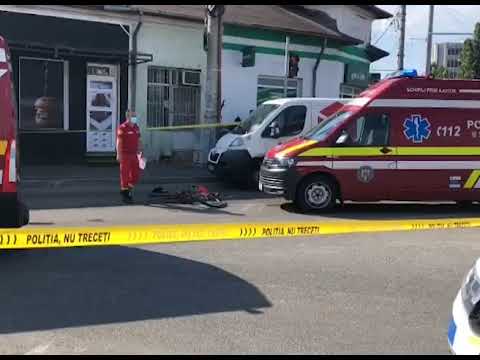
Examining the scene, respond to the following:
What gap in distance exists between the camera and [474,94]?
34.8ft

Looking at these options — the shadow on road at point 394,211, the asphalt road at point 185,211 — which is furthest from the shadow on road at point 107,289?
the shadow on road at point 394,211

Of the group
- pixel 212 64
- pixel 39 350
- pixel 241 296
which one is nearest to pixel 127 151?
pixel 212 64

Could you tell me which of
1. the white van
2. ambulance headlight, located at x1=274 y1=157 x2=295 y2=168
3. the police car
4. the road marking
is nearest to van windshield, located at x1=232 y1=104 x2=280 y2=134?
the white van

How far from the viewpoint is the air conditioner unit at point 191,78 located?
63.1 ft

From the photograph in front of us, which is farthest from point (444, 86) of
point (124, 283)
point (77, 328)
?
point (77, 328)

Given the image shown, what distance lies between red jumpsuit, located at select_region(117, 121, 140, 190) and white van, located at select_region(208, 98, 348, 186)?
2.53 m

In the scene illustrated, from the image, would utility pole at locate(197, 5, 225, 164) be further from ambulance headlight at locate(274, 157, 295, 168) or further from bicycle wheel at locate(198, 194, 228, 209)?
ambulance headlight at locate(274, 157, 295, 168)

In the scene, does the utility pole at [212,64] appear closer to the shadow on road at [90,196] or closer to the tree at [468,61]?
the shadow on road at [90,196]

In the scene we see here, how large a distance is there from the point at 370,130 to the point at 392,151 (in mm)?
512

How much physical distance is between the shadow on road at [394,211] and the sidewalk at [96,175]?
440 centimetres

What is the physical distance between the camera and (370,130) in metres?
10.2

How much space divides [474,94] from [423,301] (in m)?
6.20

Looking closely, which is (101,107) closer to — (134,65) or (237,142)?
(134,65)

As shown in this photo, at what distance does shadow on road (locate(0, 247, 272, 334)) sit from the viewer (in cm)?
497
